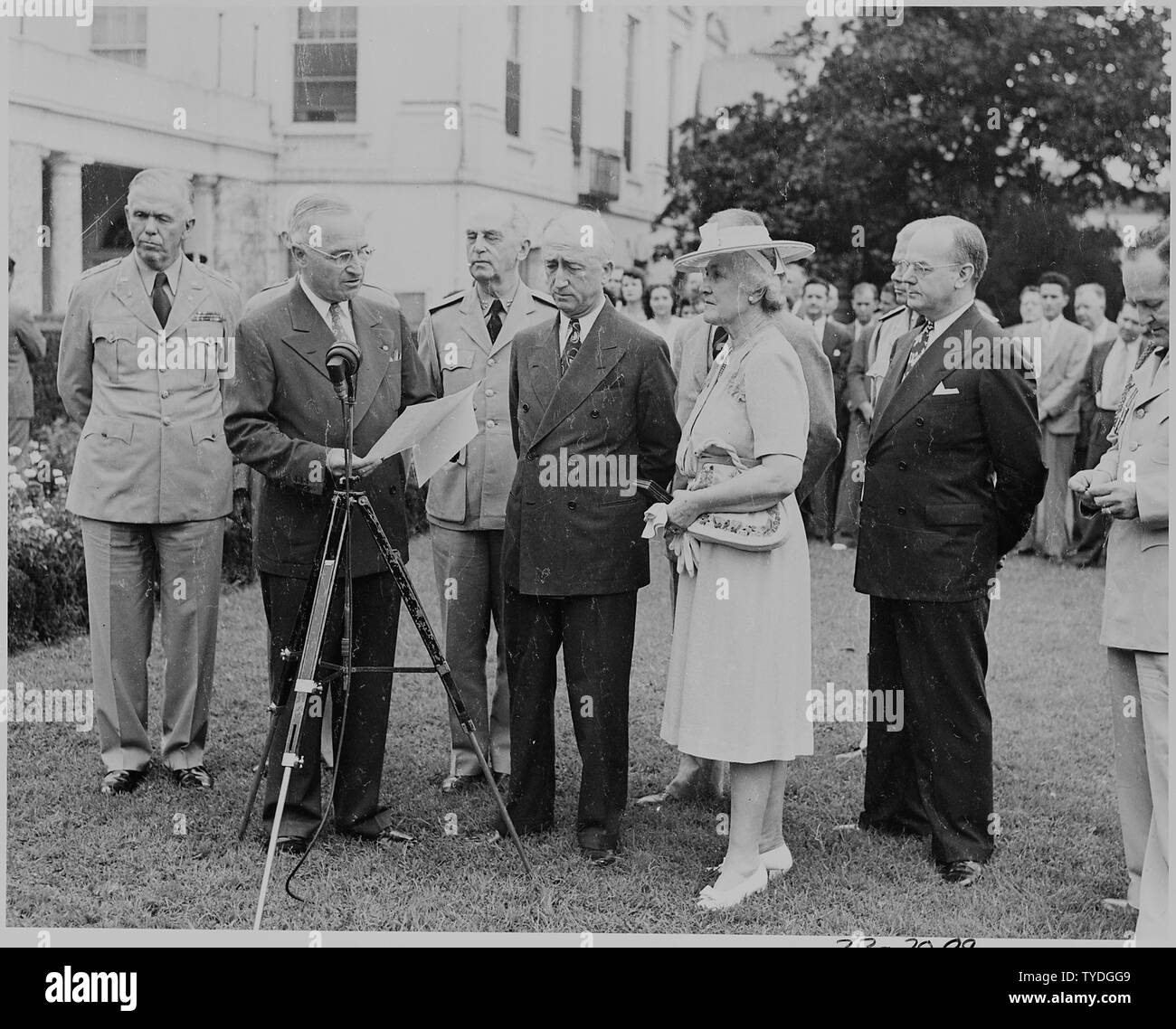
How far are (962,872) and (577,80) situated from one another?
169 inches

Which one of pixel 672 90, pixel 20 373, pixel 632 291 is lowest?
pixel 20 373

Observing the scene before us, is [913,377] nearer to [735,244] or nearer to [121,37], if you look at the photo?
[735,244]

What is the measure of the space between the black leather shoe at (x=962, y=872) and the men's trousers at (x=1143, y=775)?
0.51 m

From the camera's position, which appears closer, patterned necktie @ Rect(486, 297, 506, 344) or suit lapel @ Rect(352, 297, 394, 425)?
suit lapel @ Rect(352, 297, 394, 425)

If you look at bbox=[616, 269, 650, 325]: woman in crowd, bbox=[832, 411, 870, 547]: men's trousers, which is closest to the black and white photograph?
bbox=[616, 269, 650, 325]: woman in crowd

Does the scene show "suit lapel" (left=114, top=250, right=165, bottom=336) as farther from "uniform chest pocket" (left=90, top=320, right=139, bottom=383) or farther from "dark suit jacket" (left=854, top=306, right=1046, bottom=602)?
"dark suit jacket" (left=854, top=306, right=1046, bottom=602)

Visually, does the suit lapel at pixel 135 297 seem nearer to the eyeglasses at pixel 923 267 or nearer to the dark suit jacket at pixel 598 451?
the dark suit jacket at pixel 598 451

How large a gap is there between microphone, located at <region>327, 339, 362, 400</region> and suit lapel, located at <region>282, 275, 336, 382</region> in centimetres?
34

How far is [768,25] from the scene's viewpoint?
32.5 feet

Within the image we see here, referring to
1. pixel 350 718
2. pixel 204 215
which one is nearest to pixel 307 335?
pixel 350 718

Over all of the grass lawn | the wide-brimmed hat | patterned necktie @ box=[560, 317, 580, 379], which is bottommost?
the grass lawn

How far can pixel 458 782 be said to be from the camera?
5.79 metres

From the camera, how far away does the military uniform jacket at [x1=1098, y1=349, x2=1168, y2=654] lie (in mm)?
4195

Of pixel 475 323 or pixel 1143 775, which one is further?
pixel 475 323
